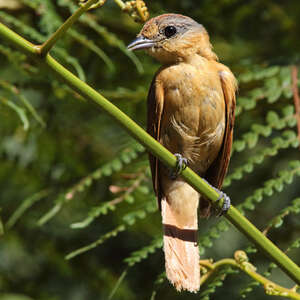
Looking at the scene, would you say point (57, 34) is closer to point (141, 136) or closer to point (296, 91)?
point (141, 136)

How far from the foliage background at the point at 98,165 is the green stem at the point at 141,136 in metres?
2.09

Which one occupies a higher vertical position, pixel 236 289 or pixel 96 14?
pixel 96 14

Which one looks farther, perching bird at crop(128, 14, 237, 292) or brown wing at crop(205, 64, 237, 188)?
brown wing at crop(205, 64, 237, 188)

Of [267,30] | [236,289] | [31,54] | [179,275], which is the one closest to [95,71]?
[267,30]

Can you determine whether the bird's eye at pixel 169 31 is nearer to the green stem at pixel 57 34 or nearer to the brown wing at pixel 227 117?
the brown wing at pixel 227 117

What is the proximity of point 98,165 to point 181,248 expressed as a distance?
61.3 inches

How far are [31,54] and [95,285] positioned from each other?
2.80 metres

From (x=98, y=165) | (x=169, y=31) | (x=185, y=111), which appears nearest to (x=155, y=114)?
(x=185, y=111)

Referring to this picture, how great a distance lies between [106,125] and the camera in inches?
178

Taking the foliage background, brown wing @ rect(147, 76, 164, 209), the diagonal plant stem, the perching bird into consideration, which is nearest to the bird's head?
the perching bird

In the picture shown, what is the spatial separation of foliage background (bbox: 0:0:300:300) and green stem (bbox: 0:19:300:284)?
6.86 feet

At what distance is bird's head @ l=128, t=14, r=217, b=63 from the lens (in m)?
3.22

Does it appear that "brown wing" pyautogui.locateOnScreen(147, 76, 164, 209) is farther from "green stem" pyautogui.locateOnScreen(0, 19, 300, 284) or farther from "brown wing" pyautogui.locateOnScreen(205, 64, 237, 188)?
"green stem" pyautogui.locateOnScreen(0, 19, 300, 284)

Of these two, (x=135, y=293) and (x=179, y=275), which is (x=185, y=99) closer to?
(x=179, y=275)
